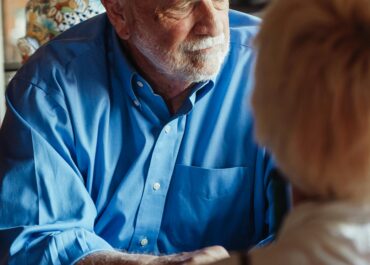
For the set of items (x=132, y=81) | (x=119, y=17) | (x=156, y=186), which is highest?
(x=119, y=17)

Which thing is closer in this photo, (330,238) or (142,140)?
(330,238)

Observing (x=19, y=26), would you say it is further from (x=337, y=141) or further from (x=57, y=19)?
(x=337, y=141)

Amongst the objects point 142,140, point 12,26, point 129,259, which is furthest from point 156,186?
point 12,26

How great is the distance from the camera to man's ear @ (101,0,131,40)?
1.46 m

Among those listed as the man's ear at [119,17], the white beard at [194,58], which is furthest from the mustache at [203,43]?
the man's ear at [119,17]

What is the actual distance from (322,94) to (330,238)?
0.49 feet

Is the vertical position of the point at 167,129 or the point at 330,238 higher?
the point at 330,238

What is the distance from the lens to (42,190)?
1294 millimetres

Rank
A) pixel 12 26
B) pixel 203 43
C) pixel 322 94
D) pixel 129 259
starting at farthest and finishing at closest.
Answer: pixel 12 26 < pixel 203 43 < pixel 129 259 < pixel 322 94

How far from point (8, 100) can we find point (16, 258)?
332mm

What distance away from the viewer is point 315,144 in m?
0.70

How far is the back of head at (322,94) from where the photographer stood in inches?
26.8

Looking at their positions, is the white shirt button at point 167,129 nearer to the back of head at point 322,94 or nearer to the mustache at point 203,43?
the mustache at point 203,43

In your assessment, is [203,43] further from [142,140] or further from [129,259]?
[129,259]
